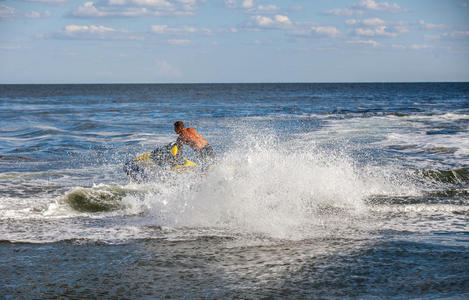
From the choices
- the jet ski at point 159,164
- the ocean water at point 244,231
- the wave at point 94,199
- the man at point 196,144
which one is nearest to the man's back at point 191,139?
the man at point 196,144

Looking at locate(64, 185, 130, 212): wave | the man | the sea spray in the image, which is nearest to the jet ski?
the man

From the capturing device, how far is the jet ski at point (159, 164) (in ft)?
33.8

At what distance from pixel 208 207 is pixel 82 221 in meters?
1.92

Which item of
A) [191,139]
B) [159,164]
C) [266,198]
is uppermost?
[191,139]

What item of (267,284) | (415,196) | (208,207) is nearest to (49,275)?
(267,284)

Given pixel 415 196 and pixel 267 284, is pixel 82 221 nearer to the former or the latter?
pixel 267 284

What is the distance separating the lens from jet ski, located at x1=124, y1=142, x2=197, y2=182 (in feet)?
33.8

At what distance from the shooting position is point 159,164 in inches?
418

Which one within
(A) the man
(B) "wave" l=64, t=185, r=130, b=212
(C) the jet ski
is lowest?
(B) "wave" l=64, t=185, r=130, b=212

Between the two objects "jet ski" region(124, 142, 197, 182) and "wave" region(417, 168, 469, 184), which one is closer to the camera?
"jet ski" region(124, 142, 197, 182)

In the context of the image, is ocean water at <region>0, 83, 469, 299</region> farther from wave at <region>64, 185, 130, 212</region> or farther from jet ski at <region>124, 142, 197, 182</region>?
jet ski at <region>124, 142, 197, 182</region>

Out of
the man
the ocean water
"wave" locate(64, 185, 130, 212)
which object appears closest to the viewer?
the ocean water

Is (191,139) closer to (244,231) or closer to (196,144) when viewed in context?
(196,144)

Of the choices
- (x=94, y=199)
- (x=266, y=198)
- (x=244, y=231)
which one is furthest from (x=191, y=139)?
(x=244, y=231)
